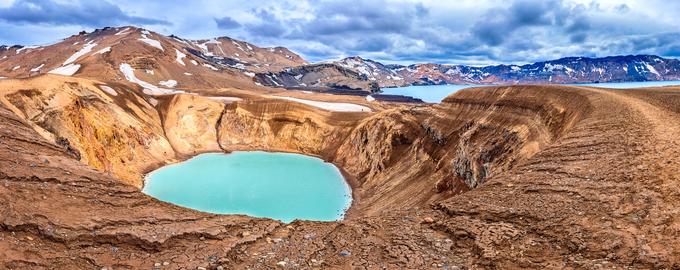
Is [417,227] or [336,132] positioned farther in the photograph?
[336,132]

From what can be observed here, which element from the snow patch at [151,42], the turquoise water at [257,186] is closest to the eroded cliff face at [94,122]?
the turquoise water at [257,186]

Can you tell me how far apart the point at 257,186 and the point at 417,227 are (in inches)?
1546

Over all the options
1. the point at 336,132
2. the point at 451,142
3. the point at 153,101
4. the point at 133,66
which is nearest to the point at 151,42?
the point at 133,66

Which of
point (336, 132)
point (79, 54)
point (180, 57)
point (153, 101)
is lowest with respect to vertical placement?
point (336, 132)

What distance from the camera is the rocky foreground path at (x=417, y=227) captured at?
29.9 ft

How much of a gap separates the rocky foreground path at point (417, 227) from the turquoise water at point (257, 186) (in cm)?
2385

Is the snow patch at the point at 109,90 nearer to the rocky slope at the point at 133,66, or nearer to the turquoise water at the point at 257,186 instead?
the turquoise water at the point at 257,186

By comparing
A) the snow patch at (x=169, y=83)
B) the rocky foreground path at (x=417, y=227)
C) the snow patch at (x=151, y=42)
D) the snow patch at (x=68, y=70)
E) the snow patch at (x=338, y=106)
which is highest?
the snow patch at (x=151, y=42)

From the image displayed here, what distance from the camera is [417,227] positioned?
1217 centimetres

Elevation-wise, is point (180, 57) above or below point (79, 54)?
below

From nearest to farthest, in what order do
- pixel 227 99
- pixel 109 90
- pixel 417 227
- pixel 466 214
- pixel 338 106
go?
pixel 417 227
pixel 466 214
pixel 109 90
pixel 338 106
pixel 227 99

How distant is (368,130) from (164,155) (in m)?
31.5

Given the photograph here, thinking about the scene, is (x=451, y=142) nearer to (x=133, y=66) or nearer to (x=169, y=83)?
(x=169, y=83)

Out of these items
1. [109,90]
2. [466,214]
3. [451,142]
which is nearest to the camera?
[466,214]
